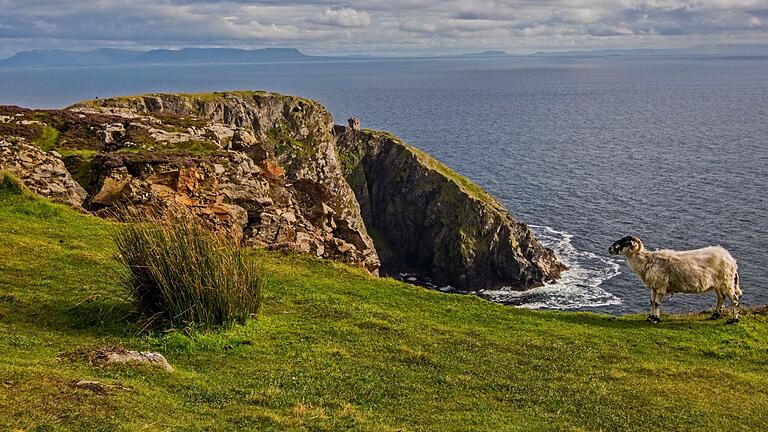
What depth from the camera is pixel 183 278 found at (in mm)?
20438

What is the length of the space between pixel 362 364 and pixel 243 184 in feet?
87.1

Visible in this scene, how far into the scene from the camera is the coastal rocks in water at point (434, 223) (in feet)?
313

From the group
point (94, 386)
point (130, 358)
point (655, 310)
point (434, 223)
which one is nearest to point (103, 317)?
point (130, 358)

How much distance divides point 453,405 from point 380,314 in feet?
27.4

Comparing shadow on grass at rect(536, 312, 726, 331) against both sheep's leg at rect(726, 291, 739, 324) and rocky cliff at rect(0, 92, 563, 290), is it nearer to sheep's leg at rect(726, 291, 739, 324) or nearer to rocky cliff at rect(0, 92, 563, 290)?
sheep's leg at rect(726, 291, 739, 324)

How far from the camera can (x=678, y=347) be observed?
22797 millimetres

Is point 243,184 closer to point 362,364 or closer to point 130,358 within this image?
point 362,364

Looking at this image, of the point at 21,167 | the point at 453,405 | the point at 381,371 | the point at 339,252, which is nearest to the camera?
the point at 453,405

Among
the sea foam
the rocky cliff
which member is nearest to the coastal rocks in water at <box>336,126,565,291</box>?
the rocky cliff

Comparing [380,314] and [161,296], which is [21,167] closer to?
A: [161,296]

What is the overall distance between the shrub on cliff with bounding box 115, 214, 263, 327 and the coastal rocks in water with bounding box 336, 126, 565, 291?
2984 inches

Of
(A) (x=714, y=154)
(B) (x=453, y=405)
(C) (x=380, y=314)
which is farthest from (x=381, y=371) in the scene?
(A) (x=714, y=154)

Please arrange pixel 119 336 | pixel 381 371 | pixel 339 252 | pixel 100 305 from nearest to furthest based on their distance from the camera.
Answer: pixel 381 371, pixel 119 336, pixel 100 305, pixel 339 252

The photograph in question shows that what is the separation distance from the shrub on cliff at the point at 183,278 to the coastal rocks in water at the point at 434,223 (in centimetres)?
7580
